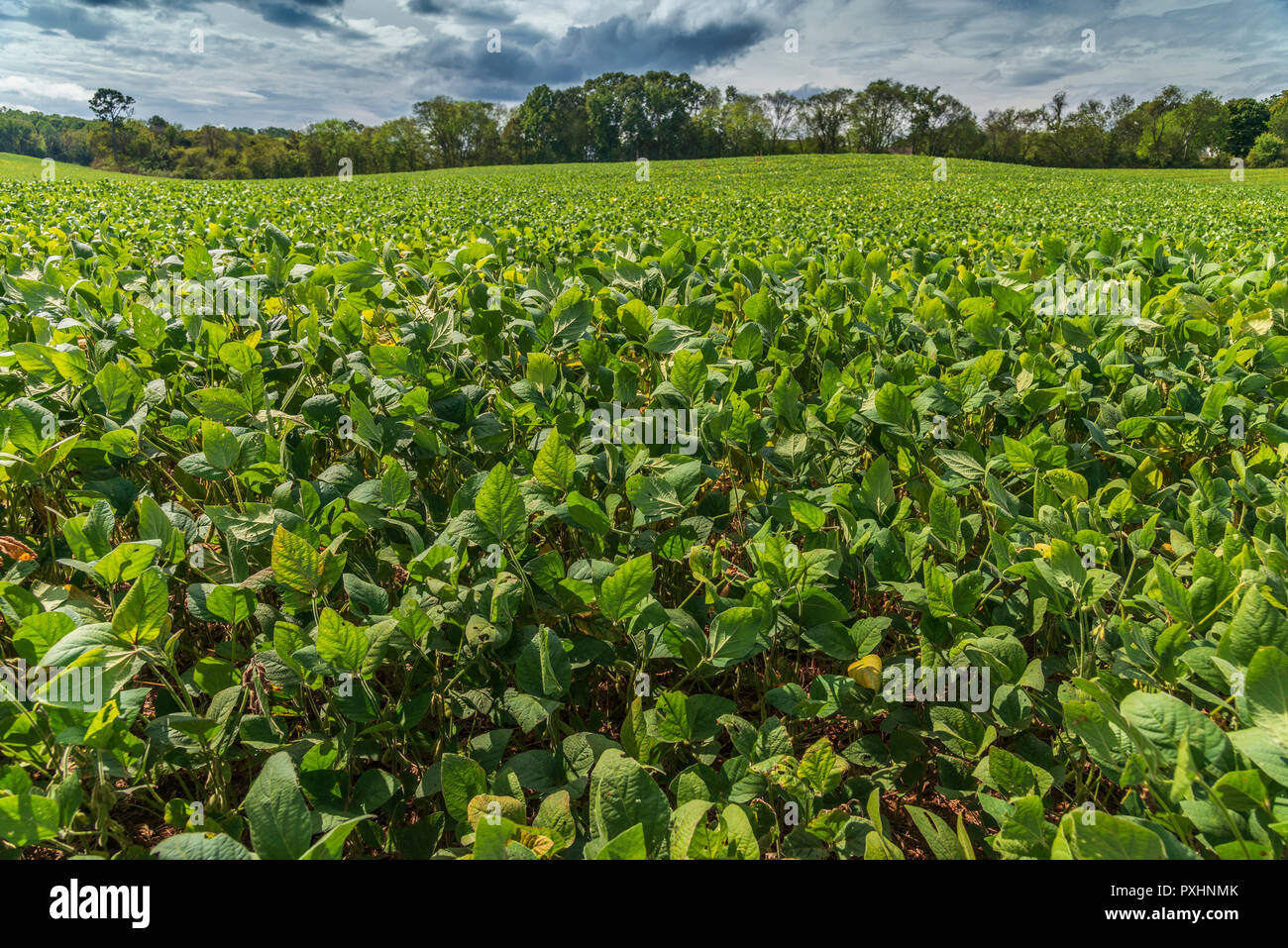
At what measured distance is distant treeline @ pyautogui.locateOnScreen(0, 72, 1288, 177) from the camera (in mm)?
72812

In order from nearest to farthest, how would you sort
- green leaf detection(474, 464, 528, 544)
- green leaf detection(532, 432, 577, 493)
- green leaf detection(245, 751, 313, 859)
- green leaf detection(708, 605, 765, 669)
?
green leaf detection(245, 751, 313, 859), green leaf detection(708, 605, 765, 669), green leaf detection(474, 464, 528, 544), green leaf detection(532, 432, 577, 493)

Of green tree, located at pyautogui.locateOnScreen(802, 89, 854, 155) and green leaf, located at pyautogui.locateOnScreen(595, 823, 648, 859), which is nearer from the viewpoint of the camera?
green leaf, located at pyautogui.locateOnScreen(595, 823, 648, 859)

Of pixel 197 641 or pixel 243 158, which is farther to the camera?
pixel 243 158

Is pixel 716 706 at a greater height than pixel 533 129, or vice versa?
pixel 533 129

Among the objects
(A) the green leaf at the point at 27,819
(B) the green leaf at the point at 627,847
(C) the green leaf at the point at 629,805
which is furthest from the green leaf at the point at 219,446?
(B) the green leaf at the point at 627,847

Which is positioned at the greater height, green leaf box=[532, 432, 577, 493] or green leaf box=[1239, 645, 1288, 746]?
green leaf box=[532, 432, 577, 493]

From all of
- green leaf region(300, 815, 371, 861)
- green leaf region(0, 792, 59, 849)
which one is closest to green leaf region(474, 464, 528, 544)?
green leaf region(300, 815, 371, 861)

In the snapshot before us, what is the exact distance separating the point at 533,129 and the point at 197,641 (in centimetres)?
8663

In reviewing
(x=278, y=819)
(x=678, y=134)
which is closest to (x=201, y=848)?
(x=278, y=819)

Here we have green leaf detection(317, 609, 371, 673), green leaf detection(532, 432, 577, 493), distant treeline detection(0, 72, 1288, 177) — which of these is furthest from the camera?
distant treeline detection(0, 72, 1288, 177)

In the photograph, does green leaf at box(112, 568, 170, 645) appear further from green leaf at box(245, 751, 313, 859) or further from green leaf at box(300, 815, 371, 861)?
green leaf at box(300, 815, 371, 861)

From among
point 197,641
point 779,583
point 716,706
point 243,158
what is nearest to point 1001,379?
point 779,583

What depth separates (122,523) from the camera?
213cm
